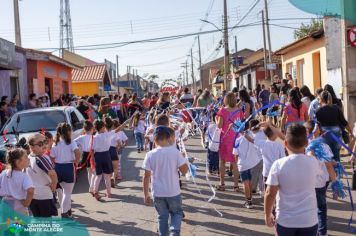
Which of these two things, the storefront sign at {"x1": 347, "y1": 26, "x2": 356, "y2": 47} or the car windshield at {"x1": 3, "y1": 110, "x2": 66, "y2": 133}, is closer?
the car windshield at {"x1": 3, "y1": 110, "x2": 66, "y2": 133}

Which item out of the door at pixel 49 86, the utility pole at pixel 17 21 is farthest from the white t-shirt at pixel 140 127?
the door at pixel 49 86

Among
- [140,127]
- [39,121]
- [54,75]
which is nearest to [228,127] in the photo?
[39,121]

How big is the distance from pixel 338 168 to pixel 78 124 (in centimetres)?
636

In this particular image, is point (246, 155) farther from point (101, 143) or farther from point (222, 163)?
point (101, 143)

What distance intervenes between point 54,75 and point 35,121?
1409 cm

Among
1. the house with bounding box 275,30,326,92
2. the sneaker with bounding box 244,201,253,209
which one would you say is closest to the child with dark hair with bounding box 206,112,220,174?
the sneaker with bounding box 244,201,253,209

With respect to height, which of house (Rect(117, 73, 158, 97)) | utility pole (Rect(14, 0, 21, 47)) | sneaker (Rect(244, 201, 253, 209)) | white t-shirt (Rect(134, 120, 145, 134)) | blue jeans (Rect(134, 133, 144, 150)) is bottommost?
sneaker (Rect(244, 201, 253, 209))

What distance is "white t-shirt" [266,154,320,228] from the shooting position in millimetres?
4012

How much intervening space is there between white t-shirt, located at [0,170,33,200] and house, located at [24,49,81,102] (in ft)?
51.2

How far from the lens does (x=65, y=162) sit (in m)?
7.25

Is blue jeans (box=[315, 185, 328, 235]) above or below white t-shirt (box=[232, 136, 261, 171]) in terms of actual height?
below

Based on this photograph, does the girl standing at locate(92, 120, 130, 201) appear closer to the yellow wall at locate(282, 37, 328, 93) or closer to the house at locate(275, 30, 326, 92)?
the house at locate(275, 30, 326, 92)

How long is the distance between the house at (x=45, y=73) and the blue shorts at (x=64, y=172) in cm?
1390

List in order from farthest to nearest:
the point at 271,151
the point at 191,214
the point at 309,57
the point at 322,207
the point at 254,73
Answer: the point at 254,73 → the point at 309,57 → the point at 191,214 → the point at 271,151 → the point at 322,207
